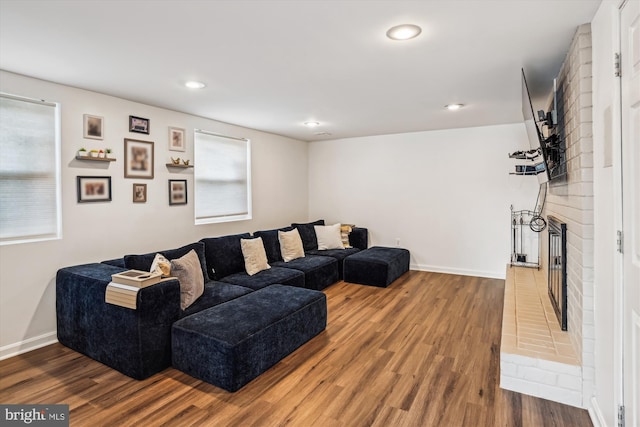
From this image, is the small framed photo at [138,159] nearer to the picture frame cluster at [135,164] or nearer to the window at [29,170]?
the picture frame cluster at [135,164]

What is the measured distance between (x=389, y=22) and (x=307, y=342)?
8.43 ft

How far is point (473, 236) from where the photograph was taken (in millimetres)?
5281

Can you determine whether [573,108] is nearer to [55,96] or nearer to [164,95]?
[164,95]

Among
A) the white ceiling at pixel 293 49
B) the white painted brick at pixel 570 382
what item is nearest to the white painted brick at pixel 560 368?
the white painted brick at pixel 570 382

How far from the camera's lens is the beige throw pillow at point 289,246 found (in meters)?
4.88

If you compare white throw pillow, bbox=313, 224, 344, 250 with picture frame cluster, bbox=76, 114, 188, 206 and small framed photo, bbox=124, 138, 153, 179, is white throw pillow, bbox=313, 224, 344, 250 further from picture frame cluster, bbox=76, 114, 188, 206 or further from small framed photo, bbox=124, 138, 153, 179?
small framed photo, bbox=124, 138, 153, 179

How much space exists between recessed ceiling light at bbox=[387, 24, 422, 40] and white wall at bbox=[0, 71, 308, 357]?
216cm

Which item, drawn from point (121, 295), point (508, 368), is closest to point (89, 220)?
point (121, 295)

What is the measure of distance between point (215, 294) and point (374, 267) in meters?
2.34

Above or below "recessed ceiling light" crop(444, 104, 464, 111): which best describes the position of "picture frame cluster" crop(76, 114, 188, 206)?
below

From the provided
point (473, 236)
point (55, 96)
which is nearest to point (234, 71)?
point (55, 96)

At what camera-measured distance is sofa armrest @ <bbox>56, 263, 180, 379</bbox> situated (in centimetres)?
244

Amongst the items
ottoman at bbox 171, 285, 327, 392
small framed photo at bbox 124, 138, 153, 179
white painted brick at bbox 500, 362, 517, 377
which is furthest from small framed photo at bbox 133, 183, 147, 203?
white painted brick at bbox 500, 362, 517, 377

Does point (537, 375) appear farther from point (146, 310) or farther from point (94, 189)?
point (94, 189)
